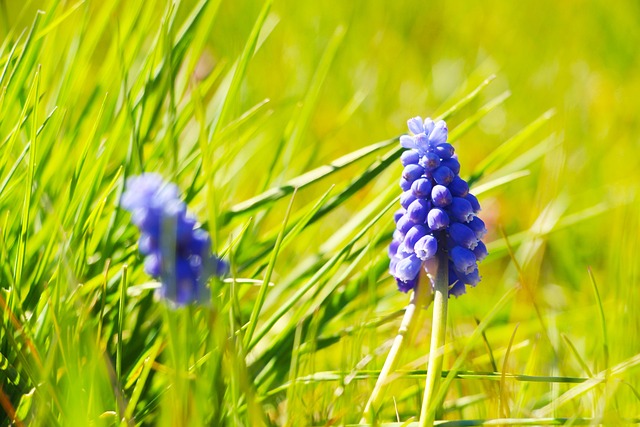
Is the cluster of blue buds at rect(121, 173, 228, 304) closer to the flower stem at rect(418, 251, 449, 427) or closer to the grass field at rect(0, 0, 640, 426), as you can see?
the grass field at rect(0, 0, 640, 426)

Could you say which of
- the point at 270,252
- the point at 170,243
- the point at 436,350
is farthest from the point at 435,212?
the point at 270,252

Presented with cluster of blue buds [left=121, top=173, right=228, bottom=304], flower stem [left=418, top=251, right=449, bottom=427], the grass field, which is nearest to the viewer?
cluster of blue buds [left=121, top=173, right=228, bottom=304]

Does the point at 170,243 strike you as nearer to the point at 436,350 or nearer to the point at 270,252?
the point at 436,350

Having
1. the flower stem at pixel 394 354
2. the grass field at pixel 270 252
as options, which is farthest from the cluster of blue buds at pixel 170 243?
the flower stem at pixel 394 354

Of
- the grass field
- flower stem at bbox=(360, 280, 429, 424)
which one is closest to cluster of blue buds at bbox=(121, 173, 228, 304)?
the grass field

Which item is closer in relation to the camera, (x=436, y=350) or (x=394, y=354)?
(x=436, y=350)

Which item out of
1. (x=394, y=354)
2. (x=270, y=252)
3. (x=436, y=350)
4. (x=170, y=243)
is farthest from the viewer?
(x=270, y=252)

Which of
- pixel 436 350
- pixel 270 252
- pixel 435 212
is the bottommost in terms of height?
pixel 436 350
